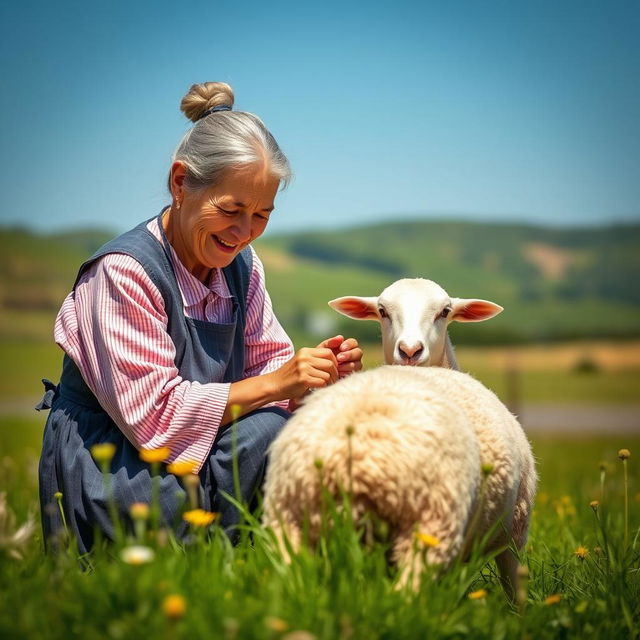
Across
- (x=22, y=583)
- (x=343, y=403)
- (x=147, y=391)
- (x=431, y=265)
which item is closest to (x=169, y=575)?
(x=22, y=583)

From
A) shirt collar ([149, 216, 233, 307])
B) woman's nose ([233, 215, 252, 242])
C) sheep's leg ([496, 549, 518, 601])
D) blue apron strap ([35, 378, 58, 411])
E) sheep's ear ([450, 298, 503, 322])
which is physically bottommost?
sheep's leg ([496, 549, 518, 601])

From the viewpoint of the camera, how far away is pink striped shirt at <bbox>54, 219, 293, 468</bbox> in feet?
10.7

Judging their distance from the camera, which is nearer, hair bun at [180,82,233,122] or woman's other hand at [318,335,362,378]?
woman's other hand at [318,335,362,378]

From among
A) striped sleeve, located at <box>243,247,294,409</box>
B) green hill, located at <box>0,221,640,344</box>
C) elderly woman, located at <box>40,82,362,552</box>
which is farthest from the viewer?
green hill, located at <box>0,221,640,344</box>

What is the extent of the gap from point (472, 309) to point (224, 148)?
1.61 metres

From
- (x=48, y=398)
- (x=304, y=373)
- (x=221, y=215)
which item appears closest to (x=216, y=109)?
(x=221, y=215)

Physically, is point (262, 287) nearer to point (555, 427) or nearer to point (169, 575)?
point (169, 575)

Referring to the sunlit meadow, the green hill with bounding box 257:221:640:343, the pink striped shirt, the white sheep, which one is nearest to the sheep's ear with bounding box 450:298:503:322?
the white sheep

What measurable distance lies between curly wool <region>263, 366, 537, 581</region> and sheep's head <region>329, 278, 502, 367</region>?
42.6 inches

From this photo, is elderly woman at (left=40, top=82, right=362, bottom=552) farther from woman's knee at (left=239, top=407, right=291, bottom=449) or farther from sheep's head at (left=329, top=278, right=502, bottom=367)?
sheep's head at (left=329, top=278, right=502, bottom=367)

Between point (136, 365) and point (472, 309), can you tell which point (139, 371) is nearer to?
point (136, 365)

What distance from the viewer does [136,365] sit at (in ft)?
10.6

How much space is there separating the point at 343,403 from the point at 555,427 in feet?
77.8

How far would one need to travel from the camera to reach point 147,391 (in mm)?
3244
